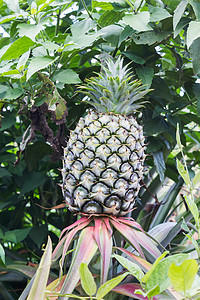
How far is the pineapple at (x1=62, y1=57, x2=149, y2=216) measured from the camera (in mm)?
711

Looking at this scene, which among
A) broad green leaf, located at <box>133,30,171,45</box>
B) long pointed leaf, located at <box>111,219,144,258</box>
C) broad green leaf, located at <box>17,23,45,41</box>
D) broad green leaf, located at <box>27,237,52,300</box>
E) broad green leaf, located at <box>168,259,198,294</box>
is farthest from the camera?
broad green leaf, located at <box>133,30,171,45</box>

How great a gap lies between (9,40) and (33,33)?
0.34m

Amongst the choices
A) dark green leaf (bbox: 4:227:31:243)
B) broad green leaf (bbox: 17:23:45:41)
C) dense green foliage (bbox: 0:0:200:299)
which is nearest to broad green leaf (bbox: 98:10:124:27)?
dense green foliage (bbox: 0:0:200:299)

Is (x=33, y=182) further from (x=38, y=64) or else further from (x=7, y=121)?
(x=38, y=64)

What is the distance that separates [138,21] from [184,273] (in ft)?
2.18

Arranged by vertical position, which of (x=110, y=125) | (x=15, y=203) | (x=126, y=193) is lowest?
(x=15, y=203)

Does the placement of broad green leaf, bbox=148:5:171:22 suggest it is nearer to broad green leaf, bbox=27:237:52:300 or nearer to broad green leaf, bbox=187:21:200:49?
broad green leaf, bbox=187:21:200:49

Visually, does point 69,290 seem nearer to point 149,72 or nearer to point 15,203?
point 149,72

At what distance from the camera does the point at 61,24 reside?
A: 117 centimetres

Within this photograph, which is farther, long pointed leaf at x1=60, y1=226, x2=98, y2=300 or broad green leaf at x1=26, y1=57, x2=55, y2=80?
broad green leaf at x1=26, y1=57, x2=55, y2=80

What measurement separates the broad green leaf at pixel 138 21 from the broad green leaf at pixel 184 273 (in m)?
0.62

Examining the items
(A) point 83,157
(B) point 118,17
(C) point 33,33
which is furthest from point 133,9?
(A) point 83,157

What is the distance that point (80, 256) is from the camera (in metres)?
0.59

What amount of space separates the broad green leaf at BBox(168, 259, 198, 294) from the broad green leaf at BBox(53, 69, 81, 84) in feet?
2.02
